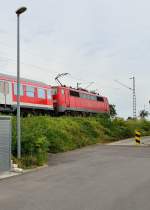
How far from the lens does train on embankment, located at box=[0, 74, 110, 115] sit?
3202 centimetres

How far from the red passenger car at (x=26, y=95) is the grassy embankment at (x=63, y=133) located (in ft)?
12.1

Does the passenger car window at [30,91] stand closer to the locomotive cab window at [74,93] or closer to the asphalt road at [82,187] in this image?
the locomotive cab window at [74,93]

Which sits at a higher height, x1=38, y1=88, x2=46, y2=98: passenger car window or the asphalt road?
x1=38, y1=88, x2=46, y2=98: passenger car window

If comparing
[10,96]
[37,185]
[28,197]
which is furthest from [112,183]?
[10,96]

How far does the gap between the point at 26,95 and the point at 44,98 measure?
3045 millimetres

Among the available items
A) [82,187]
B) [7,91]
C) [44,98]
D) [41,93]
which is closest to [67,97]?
[44,98]

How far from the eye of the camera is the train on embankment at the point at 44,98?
32.0 metres

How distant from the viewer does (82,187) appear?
1264cm

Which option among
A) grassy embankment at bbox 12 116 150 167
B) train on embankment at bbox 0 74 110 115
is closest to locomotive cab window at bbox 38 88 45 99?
train on embankment at bbox 0 74 110 115

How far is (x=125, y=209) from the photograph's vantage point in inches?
368

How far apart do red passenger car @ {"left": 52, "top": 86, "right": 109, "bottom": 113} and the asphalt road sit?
69.7 ft

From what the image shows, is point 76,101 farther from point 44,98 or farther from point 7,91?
point 7,91

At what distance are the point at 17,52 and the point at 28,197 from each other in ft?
33.3

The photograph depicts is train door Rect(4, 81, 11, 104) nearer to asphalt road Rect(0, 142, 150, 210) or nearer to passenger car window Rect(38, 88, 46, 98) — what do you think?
passenger car window Rect(38, 88, 46, 98)
